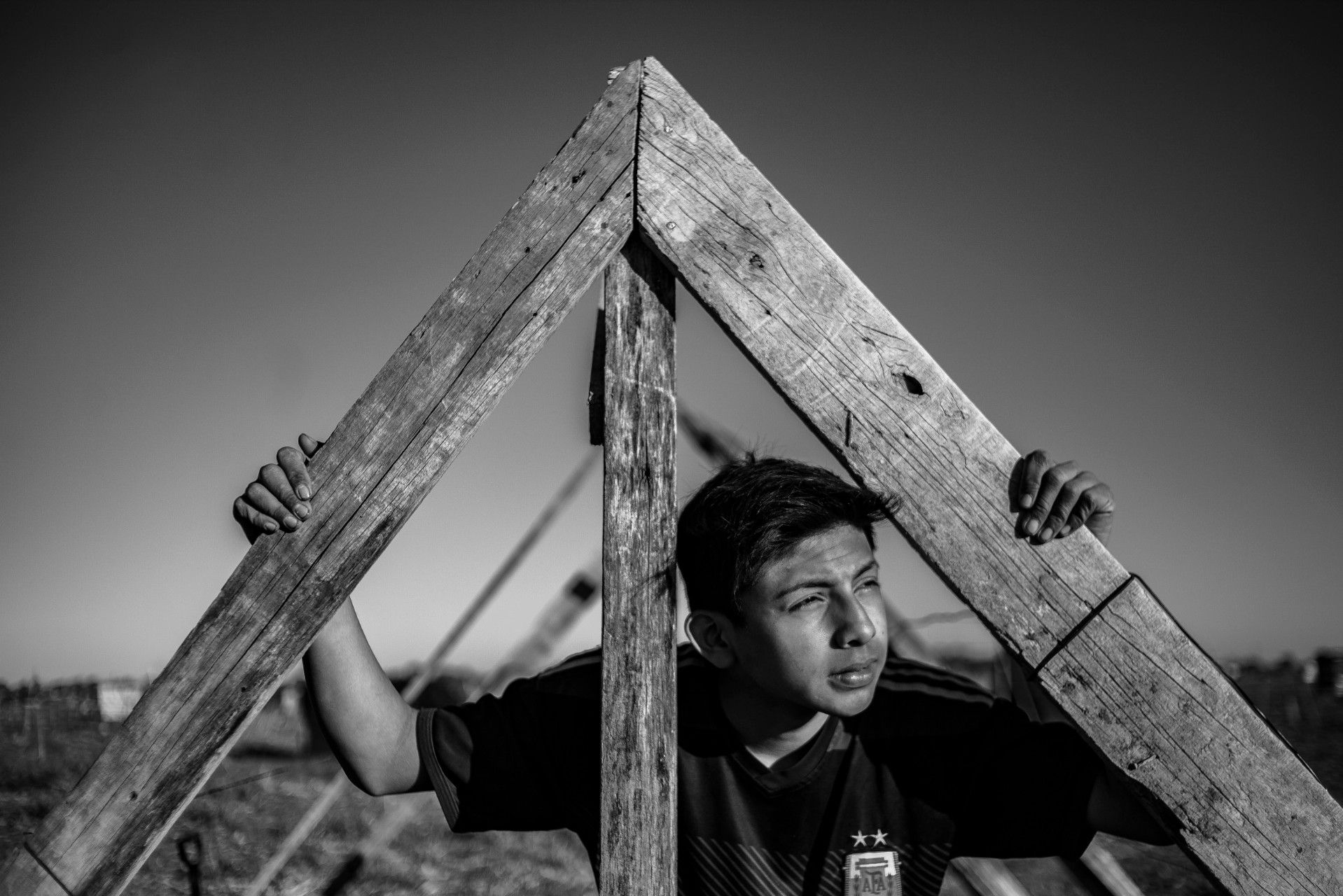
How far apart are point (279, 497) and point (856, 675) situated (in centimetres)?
120

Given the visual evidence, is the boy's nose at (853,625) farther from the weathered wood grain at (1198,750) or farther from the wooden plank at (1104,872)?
the wooden plank at (1104,872)

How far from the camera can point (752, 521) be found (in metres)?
2.19

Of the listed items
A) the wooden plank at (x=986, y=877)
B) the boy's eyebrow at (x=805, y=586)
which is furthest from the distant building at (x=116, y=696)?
the boy's eyebrow at (x=805, y=586)

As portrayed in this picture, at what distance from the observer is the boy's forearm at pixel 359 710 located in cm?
197

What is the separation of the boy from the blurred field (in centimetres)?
290

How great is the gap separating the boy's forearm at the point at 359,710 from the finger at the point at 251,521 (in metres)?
0.37

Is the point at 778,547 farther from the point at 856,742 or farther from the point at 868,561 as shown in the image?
the point at 856,742

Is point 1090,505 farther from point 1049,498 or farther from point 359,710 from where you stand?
point 359,710

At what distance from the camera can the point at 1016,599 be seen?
4.85 feet

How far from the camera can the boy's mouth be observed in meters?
1.96

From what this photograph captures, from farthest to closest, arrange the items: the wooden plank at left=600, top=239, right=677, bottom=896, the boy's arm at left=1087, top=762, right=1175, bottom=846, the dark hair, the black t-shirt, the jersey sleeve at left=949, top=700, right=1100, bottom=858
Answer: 1. the dark hair
2. the black t-shirt
3. the jersey sleeve at left=949, top=700, right=1100, bottom=858
4. the boy's arm at left=1087, top=762, right=1175, bottom=846
5. the wooden plank at left=600, top=239, right=677, bottom=896

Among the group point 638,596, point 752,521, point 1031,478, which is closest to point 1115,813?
point 1031,478

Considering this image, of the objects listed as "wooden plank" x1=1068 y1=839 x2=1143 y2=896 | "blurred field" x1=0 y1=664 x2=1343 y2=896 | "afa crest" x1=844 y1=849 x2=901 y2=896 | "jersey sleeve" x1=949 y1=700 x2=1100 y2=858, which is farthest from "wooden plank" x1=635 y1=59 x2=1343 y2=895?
"blurred field" x1=0 y1=664 x2=1343 y2=896

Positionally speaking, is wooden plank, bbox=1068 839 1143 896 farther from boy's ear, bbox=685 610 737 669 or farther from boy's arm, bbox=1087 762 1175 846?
boy's ear, bbox=685 610 737 669
